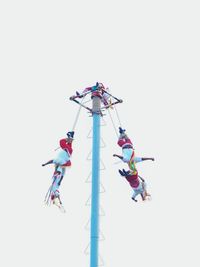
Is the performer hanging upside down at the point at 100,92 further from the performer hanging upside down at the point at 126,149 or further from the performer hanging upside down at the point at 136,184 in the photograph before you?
the performer hanging upside down at the point at 136,184

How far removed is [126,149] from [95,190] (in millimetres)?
1060

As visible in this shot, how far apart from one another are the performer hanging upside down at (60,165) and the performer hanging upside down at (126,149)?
832mm

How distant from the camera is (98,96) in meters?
8.70

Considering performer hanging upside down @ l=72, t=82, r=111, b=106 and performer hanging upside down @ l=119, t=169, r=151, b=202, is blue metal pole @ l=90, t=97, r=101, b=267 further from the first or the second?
performer hanging upside down @ l=119, t=169, r=151, b=202

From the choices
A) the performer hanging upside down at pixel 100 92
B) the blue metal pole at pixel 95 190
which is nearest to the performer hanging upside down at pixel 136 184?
the blue metal pole at pixel 95 190

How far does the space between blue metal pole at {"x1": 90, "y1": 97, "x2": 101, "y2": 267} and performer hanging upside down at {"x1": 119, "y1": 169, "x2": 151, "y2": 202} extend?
0.59 m

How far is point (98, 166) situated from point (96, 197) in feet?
1.70

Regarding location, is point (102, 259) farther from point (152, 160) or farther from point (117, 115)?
point (117, 115)

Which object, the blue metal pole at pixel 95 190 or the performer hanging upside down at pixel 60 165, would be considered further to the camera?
the performer hanging upside down at pixel 60 165

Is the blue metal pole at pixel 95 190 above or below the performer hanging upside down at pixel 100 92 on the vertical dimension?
below

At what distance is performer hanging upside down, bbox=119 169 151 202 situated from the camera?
28.6 feet

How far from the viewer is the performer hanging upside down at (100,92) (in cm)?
873

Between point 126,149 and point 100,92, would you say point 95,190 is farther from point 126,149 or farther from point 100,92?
point 100,92

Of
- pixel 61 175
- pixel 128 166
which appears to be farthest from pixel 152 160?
pixel 61 175
